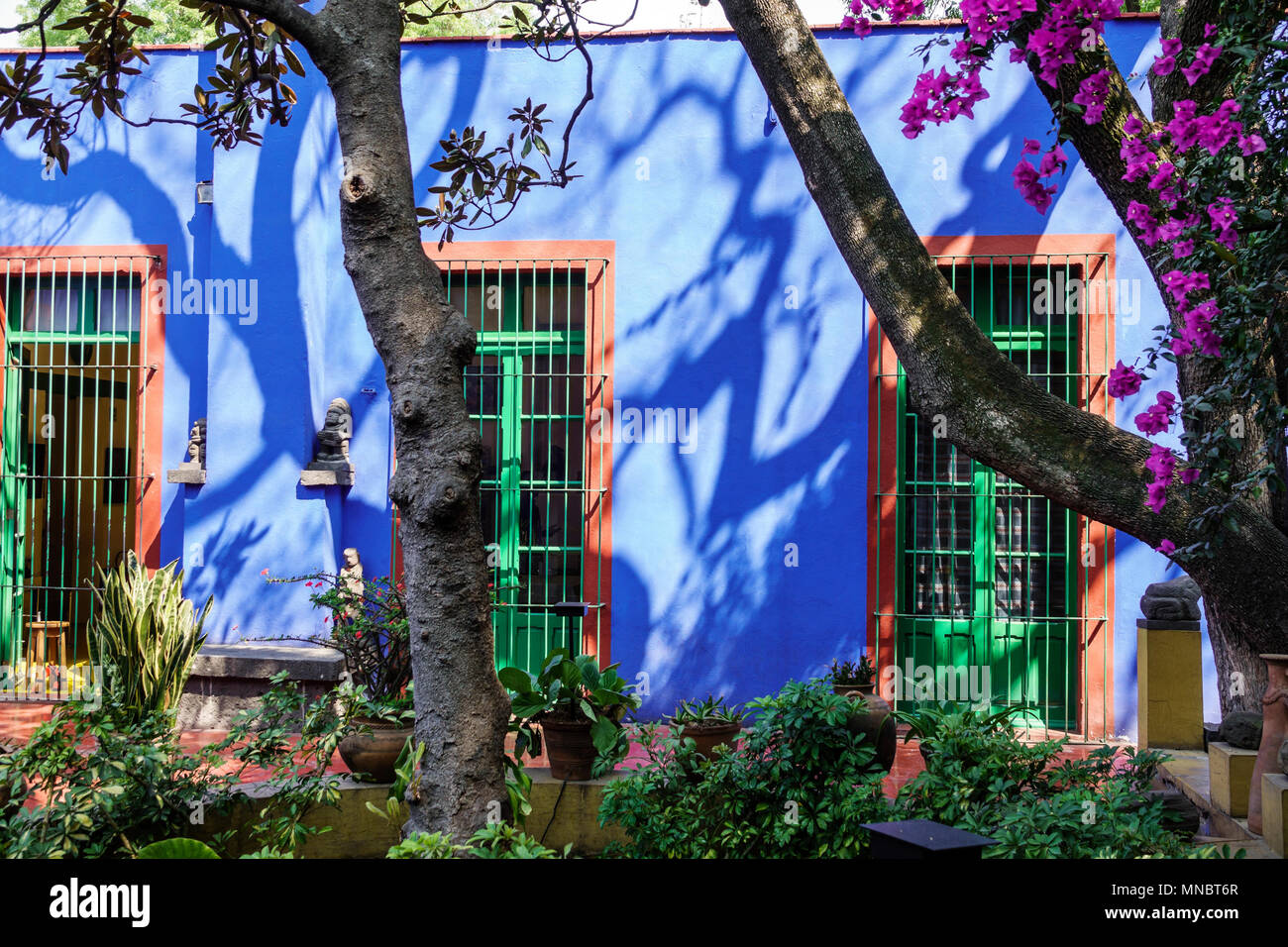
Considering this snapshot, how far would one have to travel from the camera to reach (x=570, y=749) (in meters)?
4.19

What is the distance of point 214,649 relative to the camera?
6672 mm

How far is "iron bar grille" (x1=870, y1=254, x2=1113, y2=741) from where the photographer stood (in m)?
6.80

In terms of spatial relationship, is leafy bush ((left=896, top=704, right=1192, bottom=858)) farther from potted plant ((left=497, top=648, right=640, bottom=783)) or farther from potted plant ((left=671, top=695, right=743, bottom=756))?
potted plant ((left=497, top=648, right=640, bottom=783))

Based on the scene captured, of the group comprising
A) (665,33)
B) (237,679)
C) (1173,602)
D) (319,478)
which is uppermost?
(665,33)

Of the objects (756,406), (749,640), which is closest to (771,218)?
(756,406)

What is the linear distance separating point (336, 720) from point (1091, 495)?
113 inches

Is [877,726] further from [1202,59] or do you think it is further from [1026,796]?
[1202,59]

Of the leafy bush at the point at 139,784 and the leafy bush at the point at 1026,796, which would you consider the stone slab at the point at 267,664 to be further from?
the leafy bush at the point at 1026,796

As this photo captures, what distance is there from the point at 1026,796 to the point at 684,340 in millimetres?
4230

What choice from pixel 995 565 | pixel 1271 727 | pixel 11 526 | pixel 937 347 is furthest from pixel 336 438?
pixel 1271 727

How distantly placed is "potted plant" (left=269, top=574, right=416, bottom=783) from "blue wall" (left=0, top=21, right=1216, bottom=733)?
2079 millimetres

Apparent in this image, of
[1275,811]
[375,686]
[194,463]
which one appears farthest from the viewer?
[194,463]

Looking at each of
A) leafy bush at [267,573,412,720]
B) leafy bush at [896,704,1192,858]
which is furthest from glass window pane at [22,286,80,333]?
leafy bush at [896,704,1192,858]
